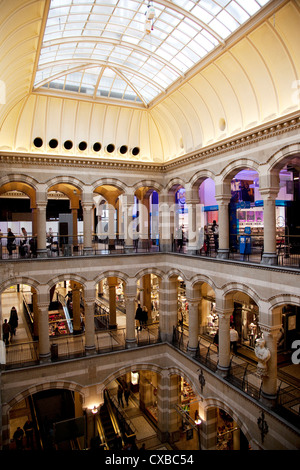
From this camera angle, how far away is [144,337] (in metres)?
18.6

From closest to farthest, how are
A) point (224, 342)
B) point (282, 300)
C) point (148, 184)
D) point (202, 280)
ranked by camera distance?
point (282, 300) < point (224, 342) < point (202, 280) < point (148, 184)

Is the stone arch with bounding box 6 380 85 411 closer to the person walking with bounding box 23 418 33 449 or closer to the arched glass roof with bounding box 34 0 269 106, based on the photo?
the person walking with bounding box 23 418 33 449

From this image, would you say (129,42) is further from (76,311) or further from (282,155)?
(76,311)

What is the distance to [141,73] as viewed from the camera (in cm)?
1527

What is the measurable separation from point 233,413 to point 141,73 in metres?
15.1

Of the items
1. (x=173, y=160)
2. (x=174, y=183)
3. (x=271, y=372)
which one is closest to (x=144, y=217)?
(x=174, y=183)

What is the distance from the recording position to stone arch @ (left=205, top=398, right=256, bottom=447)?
1191 cm

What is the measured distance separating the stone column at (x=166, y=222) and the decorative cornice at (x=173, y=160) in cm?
166

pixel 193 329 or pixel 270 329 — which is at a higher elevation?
pixel 270 329

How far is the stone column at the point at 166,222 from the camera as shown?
734 inches

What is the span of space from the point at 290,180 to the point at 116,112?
385 inches

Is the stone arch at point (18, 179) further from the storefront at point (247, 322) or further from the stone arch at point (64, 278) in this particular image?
the storefront at point (247, 322)

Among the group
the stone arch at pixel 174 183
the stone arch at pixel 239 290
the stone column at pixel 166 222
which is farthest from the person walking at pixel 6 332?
the stone arch at pixel 239 290

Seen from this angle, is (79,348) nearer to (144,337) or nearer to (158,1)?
(144,337)
